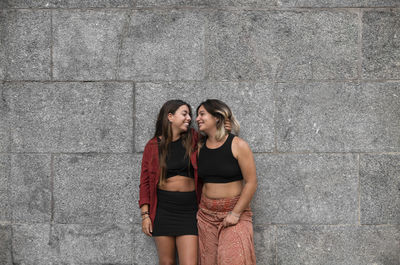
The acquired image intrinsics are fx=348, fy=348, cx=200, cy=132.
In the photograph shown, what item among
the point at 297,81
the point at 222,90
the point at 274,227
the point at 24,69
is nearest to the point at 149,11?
the point at 222,90

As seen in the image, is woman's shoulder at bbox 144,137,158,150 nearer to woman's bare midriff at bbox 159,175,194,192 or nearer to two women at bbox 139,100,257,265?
two women at bbox 139,100,257,265

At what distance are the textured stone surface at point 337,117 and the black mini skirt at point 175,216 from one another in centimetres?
134

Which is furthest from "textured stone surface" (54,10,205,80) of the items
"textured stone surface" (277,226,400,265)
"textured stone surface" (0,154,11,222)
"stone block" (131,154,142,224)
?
"textured stone surface" (277,226,400,265)

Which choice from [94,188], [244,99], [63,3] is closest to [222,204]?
[244,99]

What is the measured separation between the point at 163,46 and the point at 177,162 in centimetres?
147

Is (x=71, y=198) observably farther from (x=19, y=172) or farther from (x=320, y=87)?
(x=320, y=87)

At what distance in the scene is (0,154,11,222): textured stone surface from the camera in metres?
4.33

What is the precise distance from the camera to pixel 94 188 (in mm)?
4297

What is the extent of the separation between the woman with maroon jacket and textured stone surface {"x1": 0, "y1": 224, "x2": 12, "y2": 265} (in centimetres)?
180

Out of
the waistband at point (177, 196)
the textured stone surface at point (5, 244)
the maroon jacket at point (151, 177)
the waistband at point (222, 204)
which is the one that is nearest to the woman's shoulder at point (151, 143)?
the maroon jacket at point (151, 177)

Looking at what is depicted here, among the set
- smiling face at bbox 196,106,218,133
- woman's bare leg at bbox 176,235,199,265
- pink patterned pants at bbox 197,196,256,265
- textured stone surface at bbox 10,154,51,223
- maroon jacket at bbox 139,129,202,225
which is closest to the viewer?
pink patterned pants at bbox 197,196,256,265

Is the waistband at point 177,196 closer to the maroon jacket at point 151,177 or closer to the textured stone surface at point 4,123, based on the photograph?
the maroon jacket at point 151,177

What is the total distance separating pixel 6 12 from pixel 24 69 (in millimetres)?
738

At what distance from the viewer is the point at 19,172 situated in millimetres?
4324
